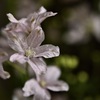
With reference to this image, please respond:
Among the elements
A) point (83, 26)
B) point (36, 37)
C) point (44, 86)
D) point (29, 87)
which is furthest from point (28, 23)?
point (83, 26)

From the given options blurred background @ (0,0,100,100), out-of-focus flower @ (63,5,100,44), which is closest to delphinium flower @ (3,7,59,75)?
blurred background @ (0,0,100,100)

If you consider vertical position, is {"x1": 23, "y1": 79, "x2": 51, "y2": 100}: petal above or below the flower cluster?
below

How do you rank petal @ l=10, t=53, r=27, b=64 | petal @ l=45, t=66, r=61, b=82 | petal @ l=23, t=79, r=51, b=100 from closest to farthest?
petal @ l=10, t=53, r=27, b=64
petal @ l=23, t=79, r=51, b=100
petal @ l=45, t=66, r=61, b=82

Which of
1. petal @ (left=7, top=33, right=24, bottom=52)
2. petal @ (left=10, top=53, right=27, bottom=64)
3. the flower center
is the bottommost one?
the flower center


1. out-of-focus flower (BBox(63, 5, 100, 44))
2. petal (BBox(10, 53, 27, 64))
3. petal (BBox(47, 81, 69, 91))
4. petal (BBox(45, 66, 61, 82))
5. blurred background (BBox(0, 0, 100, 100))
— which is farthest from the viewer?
out-of-focus flower (BBox(63, 5, 100, 44))

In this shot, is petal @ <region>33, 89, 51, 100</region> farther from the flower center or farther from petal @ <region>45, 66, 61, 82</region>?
petal @ <region>45, 66, 61, 82</region>

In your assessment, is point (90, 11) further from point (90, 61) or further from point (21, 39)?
point (21, 39)

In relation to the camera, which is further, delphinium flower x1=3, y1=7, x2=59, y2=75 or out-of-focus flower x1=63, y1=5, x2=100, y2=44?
out-of-focus flower x1=63, y1=5, x2=100, y2=44
